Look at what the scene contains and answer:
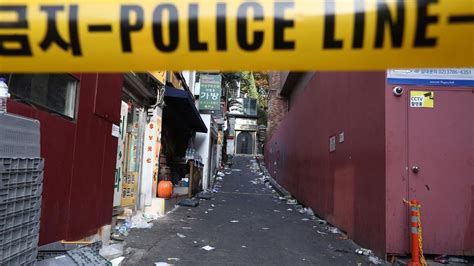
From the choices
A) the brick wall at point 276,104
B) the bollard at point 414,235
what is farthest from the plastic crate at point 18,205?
the brick wall at point 276,104

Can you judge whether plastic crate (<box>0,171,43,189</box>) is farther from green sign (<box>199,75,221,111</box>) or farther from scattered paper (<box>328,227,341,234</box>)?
green sign (<box>199,75,221,111</box>)

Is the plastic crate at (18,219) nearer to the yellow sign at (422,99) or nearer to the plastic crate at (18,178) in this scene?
the plastic crate at (18,178)

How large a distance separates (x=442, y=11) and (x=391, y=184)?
16.9 feet

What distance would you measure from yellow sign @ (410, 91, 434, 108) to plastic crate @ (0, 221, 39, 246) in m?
5.49

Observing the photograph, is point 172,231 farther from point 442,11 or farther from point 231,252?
point 442,11

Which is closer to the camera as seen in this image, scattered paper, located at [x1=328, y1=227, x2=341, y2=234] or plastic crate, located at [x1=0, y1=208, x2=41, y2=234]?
plastic crate, located at [x1=0, y1=208, x2=41, y2=234]

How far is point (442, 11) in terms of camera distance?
186 centimetres

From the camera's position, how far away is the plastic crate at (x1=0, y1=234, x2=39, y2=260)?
108 inches

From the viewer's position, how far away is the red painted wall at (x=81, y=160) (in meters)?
5.10

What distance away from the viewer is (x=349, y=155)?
889 cm

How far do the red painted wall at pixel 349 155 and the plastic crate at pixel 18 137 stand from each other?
5102mm

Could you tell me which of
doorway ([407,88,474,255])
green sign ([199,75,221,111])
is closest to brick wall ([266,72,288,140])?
green sign ([199,75,221,111])

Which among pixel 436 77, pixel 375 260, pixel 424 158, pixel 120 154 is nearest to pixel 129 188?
pixel 120 154

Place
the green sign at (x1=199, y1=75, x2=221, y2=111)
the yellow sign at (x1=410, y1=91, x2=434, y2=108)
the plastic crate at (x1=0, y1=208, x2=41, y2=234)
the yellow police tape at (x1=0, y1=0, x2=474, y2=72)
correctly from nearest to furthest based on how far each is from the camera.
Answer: the yellow police tape at (x1=0, y1=0, x2=474, y2=72) < the plastic crate at (x1=0, y1=208, x2=41, y2=234) < the yellow sign at (x1=410, y1=91, x2=434, y2=108) < the green sign at (x1=199, y1=75, x2=221, y2=111)
